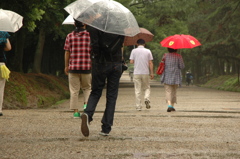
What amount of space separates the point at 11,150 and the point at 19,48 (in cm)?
1594

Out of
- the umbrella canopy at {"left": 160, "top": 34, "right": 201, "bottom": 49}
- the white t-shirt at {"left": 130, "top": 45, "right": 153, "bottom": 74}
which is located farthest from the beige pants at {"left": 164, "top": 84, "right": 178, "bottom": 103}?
the umbrella canopy at {"left": 160, "top": 34, "right": 201, "bottom": 49}

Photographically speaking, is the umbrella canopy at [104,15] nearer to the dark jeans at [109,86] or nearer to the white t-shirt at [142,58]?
the dark jeans at [109,86]

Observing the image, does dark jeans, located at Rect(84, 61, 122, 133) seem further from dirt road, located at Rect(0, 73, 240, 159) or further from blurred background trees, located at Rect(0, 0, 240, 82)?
blurred background trees, located at Rect(0, 0, 240, 82)

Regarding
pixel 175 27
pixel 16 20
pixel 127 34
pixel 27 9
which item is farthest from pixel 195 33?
pixel 127 34

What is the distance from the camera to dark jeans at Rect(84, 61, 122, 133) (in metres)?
7.44

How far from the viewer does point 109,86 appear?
7.61 metres

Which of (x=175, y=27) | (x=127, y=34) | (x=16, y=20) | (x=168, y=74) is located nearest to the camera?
(x=127, y=34)

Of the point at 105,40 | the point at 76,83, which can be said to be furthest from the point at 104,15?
the point at 76,83

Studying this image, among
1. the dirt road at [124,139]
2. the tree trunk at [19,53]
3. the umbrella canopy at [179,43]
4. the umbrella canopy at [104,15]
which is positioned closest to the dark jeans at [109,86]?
the dirt road at [124,139]

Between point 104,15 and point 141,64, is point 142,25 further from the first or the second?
point 104,15

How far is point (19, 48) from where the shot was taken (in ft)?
71.4

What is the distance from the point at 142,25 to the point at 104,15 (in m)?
35.3

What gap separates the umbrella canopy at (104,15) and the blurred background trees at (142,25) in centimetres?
807

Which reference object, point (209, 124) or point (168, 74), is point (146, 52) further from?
point (209, 124)
